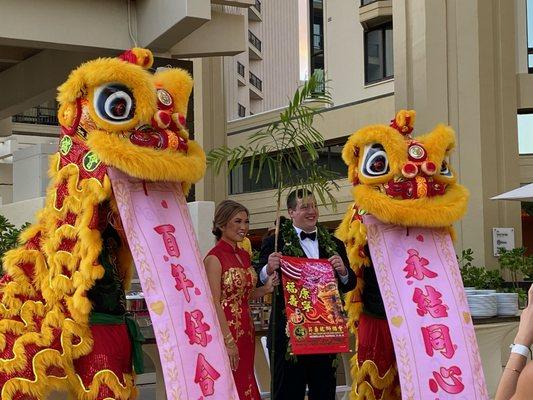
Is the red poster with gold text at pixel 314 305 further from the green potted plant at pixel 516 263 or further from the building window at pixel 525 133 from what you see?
the building window at pixel 525 133

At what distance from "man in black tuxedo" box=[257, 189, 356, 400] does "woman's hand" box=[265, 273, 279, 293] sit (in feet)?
0.11

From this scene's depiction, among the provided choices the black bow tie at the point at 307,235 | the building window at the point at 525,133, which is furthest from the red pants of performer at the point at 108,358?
the building window at the point at 525,133

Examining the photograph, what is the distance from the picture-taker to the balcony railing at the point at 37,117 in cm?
2547

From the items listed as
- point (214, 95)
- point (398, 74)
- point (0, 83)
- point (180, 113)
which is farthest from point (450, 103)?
point (180, 113)

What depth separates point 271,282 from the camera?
224 inches

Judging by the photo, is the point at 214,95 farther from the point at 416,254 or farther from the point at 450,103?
the point at 416,254

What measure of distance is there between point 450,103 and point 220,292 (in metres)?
9.24

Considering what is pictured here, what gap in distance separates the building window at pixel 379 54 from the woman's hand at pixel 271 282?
21297 mm

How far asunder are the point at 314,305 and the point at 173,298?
59.6 inches

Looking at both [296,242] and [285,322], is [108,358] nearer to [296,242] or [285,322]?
[285,322]

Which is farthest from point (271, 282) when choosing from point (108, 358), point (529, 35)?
point (529, 35)

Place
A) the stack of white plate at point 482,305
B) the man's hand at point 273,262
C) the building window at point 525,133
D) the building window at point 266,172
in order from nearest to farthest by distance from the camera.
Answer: the man's hand at point 273,262
the stack of white plate at point 482,305
the building window at point 525,133
the building window at point 266,172

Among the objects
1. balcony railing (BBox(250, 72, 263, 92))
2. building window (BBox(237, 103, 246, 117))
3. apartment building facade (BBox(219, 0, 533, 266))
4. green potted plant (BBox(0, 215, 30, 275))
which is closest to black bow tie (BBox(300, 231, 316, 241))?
green potted plant (BBox(0, 215, 30, 275))

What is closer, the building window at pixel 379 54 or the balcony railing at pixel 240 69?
the building window at pixel 379 54
